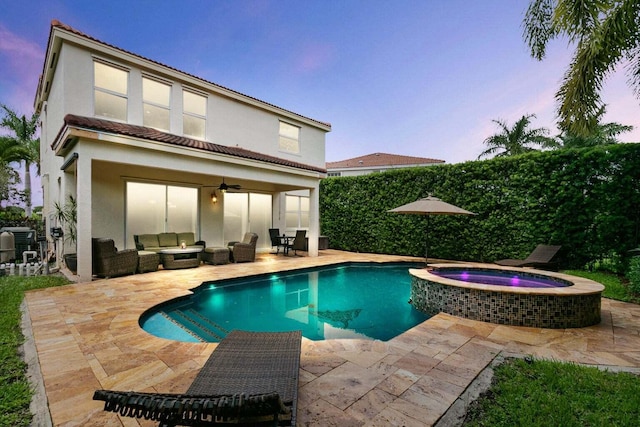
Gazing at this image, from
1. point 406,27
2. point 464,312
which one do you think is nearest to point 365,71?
point 406,27

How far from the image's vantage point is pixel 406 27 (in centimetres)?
1409

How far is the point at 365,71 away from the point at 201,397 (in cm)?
2009

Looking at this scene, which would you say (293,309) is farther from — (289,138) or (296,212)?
(289,138)

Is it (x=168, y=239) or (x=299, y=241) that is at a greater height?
(x=168, y=239)

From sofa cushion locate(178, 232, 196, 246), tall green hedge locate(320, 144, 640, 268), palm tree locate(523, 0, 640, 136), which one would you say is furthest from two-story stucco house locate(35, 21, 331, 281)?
palm tree locate(523, 0, 640, 136)

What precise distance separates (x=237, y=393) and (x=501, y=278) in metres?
7.74

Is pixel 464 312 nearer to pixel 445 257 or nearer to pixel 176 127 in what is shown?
pixel 445 257

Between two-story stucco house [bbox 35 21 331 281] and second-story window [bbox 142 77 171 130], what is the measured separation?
0.04 meters

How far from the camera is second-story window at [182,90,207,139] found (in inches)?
482

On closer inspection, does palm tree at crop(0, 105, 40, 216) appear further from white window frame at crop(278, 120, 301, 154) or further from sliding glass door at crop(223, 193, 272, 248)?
white window frame at crop(278, 120, 301, 154)

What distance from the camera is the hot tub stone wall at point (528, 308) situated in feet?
16.6

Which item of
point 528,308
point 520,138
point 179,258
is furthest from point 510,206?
point 520,138

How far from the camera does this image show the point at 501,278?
780 cm

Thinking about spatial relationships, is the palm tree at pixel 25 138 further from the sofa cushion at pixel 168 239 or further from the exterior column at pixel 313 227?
the exterior column at pixel 313 227
